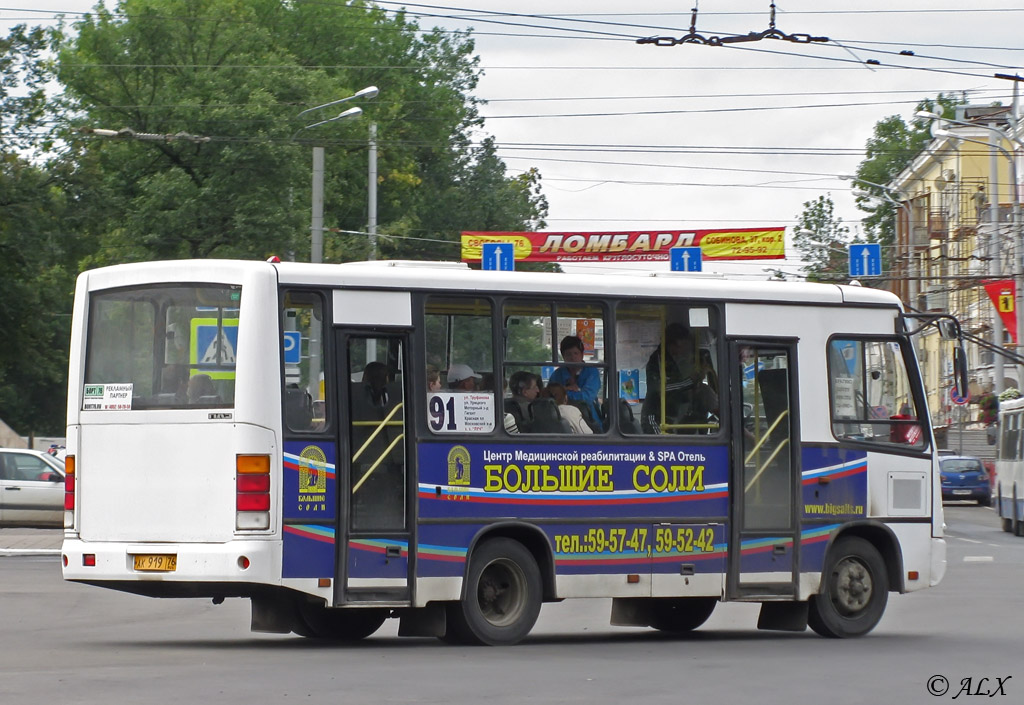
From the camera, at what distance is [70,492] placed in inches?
496

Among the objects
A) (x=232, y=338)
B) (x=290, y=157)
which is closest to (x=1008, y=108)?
(x=290, y=157)

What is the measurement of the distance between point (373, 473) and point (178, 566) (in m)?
1.52

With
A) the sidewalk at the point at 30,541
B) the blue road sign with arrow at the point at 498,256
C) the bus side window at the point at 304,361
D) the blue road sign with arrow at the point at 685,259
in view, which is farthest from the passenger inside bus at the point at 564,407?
the blue road sign with arrow at the point at 498,256

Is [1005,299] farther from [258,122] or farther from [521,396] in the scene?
[521,396]

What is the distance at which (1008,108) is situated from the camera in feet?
229

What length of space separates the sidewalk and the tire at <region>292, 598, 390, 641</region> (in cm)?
1340

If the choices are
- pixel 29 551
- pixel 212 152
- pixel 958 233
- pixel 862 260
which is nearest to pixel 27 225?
pixel 212 152

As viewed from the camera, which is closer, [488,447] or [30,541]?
Answer: [488,447]

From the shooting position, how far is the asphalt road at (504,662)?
32.5 ft

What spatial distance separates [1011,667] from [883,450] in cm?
306

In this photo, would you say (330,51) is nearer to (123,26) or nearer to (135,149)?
(123,26)

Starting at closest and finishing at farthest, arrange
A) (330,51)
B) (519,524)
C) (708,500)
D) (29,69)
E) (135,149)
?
(519,524) < (708,500) < (29,69) < (135,149) < (330,51)

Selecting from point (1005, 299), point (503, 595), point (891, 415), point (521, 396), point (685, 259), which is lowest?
point (503, 595)

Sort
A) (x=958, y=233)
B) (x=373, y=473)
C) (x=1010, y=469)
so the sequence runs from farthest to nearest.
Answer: (x=958, y=233)
(x=1010, y=469)
(x=373, y=473)
